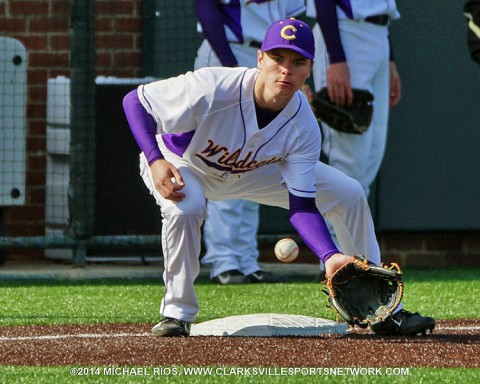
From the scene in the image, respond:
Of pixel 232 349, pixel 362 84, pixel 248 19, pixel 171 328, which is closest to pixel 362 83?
pixel 362 84

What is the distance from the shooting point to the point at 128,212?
8266 mm

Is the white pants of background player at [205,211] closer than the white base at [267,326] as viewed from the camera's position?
Yes

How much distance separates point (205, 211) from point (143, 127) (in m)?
0.44

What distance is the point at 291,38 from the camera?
485 centimetres

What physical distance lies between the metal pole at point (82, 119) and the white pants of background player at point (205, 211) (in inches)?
93.4

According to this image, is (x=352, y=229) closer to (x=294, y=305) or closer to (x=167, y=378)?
(x=294, y=305)

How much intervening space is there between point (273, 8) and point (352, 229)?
233 cm

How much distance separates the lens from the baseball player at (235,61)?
6.98 m

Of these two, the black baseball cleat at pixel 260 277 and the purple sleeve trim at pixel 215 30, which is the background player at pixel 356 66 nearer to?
the purple sleeve trim at pixel 215 30

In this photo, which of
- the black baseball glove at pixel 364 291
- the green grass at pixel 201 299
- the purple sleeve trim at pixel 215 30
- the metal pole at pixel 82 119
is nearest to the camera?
the black baseball glove at pixel 364 291

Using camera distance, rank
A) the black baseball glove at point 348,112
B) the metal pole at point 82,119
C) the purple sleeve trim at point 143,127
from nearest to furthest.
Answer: the purple sleeve trim at point 143,127 < the black baseball glove at point 348,112 < the metal pole at point 82,119

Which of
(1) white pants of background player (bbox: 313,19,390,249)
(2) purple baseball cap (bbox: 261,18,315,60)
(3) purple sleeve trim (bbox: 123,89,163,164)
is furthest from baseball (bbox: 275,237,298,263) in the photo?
(1) white pants of background player (bbox: 313,19,390,249)

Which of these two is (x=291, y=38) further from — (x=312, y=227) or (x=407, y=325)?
(x=407, y=325)

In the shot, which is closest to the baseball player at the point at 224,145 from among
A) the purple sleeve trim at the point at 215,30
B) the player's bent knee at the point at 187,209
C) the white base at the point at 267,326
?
the player's bent knee at the point at 187,209
